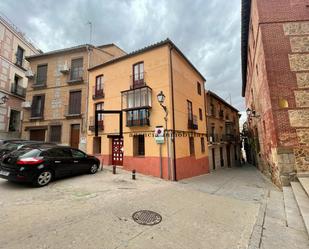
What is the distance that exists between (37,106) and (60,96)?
8.75 feet

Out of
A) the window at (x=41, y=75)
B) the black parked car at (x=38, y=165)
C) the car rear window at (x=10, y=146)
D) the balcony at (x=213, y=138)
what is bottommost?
the black parked car at (x=38, y=165)

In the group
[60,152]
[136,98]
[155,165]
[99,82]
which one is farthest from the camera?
[99,82]

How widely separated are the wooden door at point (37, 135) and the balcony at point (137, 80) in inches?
377

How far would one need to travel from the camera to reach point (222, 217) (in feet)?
14.9

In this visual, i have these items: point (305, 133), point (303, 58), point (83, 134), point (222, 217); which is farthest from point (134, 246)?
point (83, 134)

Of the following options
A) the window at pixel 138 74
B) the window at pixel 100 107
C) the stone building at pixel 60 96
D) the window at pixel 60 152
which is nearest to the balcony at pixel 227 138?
the window at pixel 138 74

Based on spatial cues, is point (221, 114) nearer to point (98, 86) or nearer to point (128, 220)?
point (98, 86)

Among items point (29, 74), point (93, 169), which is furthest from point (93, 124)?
point (29, 74)

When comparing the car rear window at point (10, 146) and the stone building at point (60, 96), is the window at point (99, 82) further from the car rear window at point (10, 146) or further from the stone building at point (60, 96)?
the car rear window at point (10, 146)

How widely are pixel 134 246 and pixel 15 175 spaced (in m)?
5.31

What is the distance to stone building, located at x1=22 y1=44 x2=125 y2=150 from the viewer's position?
1402 cm

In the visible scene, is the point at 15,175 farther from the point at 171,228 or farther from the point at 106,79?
the point at 106,79

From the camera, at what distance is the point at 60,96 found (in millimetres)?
14719

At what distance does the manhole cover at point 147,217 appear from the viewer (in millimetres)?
4014
